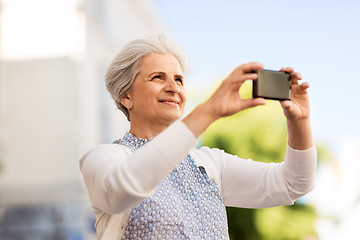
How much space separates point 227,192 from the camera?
90.4 inches

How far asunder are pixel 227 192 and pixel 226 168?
0.10m

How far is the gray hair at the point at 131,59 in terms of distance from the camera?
89.0 inches

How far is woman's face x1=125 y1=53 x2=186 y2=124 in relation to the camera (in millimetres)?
2152

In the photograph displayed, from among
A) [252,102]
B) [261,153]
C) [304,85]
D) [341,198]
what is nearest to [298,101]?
[304,85]

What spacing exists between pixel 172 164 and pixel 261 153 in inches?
579

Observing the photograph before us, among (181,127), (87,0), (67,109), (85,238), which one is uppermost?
(181,127)

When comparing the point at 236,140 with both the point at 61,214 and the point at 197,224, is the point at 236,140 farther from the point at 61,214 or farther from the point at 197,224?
the point at 197,224

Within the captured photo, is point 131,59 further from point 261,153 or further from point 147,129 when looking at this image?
point 261,153

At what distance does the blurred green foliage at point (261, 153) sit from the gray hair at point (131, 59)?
474 inches

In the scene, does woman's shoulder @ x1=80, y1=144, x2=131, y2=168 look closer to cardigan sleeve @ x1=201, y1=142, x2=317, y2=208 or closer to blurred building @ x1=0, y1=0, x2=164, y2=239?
cardigan sleeve @ x1=201, y1=142, x2=317, y2=208

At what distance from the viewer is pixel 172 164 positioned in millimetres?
1679

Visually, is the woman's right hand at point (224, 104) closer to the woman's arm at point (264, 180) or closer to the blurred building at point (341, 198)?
the woman's arm at point (264, 180)

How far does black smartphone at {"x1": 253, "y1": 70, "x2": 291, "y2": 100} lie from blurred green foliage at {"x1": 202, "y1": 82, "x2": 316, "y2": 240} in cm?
1244

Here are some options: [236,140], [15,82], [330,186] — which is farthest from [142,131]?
[330,186]
